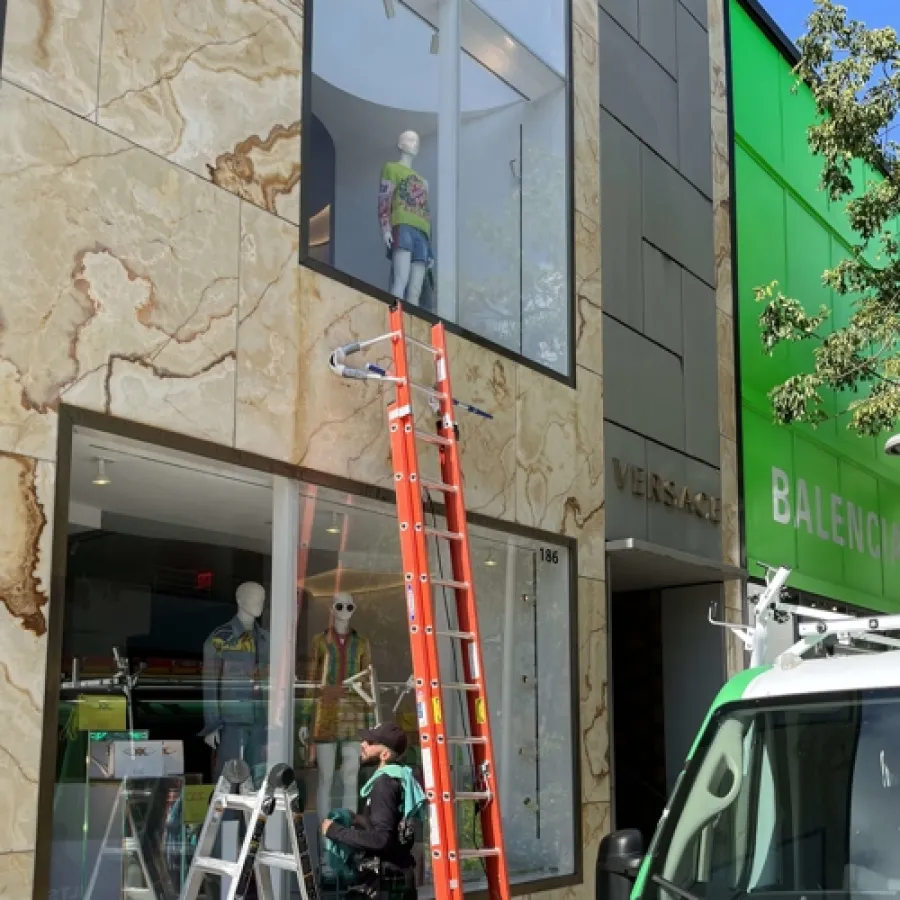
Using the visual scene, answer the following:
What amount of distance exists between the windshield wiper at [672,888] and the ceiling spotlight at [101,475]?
361cm

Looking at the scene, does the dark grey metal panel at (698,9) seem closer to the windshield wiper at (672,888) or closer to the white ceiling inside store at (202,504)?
the white ceiling inside store at (202,504)

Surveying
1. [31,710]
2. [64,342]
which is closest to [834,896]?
[31,710]

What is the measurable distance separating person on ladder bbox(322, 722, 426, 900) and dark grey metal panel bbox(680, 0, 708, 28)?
9.74 meters

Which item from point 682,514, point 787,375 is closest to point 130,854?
point 682,514

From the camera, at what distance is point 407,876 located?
673 centimetres

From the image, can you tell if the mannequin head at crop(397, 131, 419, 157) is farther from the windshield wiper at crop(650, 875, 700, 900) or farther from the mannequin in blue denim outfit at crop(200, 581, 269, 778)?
the windshield wiper at crop(650, 875, 700, 900)

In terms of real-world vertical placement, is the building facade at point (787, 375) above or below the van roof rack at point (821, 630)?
above

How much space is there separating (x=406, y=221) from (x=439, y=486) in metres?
2.68

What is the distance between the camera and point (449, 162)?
1005 cm

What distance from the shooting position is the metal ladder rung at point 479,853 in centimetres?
705

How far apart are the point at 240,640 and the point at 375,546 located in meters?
1.19

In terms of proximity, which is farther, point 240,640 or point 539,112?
point 539,112

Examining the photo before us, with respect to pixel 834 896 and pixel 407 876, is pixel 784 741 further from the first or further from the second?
pixel 407 876

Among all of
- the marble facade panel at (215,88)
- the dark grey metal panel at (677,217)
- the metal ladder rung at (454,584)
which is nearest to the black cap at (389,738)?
the metal ladder rung at (454,584)
